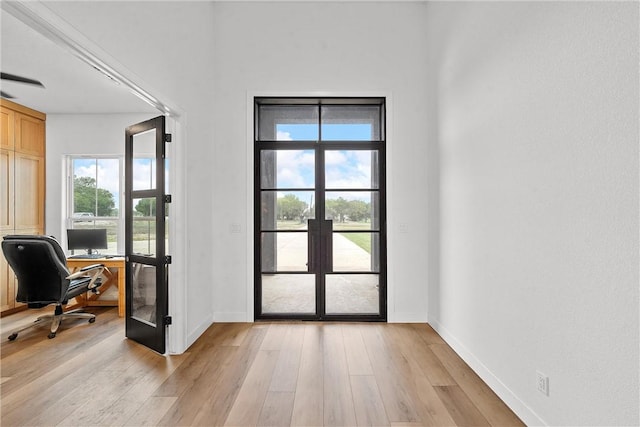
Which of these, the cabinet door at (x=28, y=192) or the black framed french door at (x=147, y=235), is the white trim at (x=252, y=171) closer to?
the black framed french door at (x=147, y=235)

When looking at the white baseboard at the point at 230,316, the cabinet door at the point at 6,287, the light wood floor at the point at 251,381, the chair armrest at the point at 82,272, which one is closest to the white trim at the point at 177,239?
the light wood floor at the point at 251,381

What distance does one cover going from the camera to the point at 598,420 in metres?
1.51

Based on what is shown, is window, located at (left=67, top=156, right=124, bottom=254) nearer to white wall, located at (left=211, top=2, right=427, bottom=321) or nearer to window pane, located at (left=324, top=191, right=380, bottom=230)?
white wall, located at (left=211, top=2, right=427, bottom=321)

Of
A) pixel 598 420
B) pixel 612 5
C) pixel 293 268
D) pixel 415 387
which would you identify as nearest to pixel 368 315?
pixel 293 268

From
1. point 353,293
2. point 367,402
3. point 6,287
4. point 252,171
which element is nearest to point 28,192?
point 6,287

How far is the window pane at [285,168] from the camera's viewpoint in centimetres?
400

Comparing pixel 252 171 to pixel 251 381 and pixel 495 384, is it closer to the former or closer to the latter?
pixel 251 381

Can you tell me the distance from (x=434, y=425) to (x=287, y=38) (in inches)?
155

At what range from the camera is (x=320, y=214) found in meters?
3.98

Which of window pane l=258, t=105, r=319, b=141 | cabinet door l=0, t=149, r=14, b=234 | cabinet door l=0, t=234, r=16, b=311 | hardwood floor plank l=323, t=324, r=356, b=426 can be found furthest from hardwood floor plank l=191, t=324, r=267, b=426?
cabinet door l=0, t=149, r=14, b=234

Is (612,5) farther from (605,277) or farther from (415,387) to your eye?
(415,387)

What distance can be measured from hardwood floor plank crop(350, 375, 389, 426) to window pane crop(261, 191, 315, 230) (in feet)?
6.26

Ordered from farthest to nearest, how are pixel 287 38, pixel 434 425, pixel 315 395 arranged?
pixel 287 38
pixel 315 395
pixel 434 425

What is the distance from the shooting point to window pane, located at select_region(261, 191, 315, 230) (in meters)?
3.98
